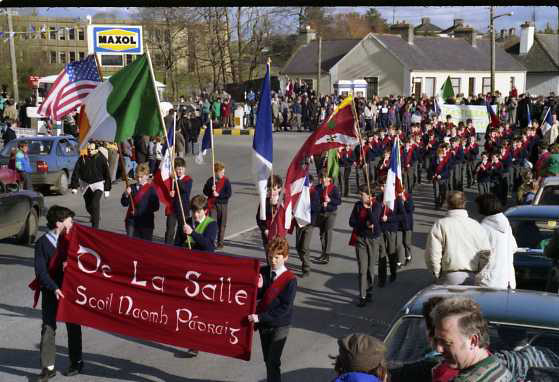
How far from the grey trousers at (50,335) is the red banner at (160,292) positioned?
11cm

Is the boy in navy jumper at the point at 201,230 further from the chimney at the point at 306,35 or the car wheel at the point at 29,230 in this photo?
the chimney at the point at 306,35

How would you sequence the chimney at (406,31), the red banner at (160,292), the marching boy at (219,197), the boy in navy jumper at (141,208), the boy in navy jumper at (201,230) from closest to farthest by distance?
1. the red banner at (160,292)
2. the boy in navy jumper at (201,230)
3. the boy in navy jumper at (141,208)
4. the marching boy at (219,197)
5. the chimney at (406,31)

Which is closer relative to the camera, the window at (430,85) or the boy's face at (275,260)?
the boy's face at (275,260)

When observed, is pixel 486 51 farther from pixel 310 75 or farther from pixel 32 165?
pixel 32 165

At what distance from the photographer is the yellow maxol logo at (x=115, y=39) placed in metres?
34.0

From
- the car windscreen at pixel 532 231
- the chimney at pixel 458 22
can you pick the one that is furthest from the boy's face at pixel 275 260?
the chimney at pixel 458 22

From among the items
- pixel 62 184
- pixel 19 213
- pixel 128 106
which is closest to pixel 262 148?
pixel 128 106

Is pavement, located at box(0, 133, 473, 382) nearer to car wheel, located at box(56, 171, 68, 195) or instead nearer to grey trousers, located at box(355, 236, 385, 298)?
grey trousers, located at box(355, 236, 385, 298)

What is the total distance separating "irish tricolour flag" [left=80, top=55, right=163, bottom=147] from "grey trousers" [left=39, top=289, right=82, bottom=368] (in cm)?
235

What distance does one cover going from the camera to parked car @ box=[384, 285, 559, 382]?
5.56 metres

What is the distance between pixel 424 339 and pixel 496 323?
0.55 m

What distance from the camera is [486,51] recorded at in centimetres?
6919

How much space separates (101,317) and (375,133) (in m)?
16.6

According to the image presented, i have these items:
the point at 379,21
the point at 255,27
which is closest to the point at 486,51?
the point at 255,27
